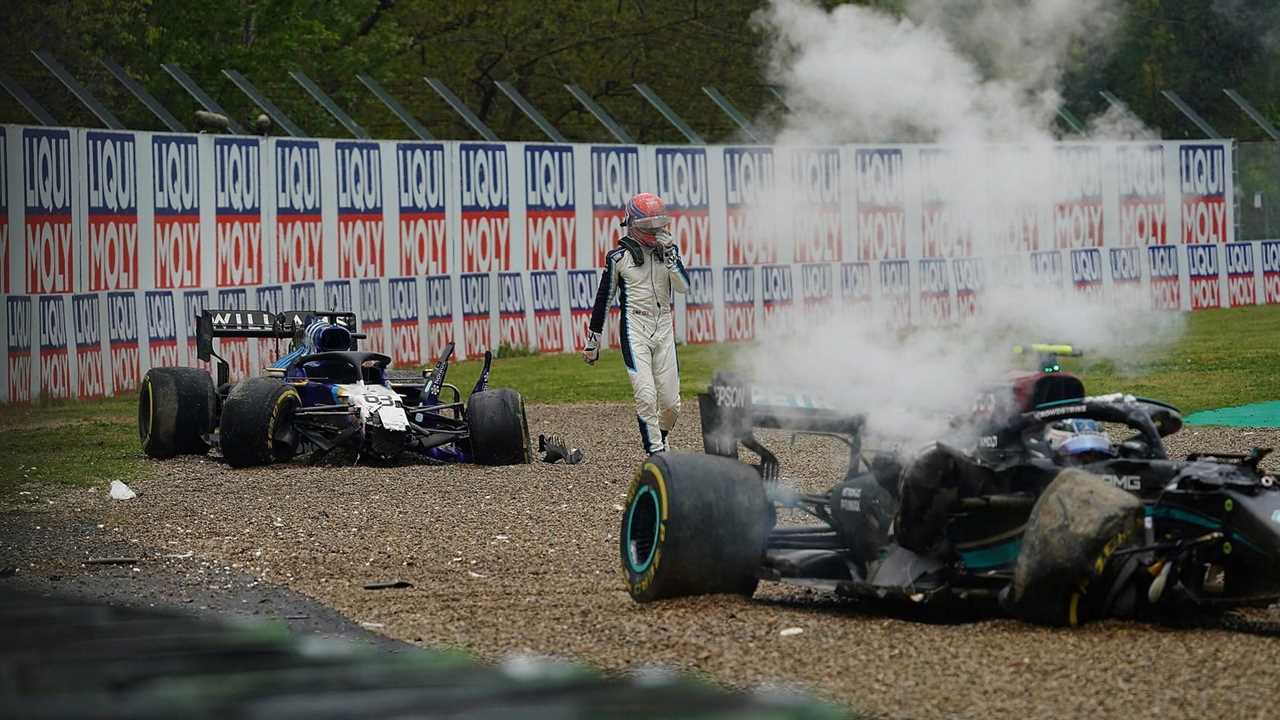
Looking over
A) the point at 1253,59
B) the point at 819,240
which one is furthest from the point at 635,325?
the point at 1253,59

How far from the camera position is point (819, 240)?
28969mm

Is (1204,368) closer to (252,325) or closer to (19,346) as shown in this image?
(252,325)

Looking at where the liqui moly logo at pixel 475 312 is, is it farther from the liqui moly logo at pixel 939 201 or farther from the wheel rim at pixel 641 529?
the wheel rim at pixel 641 529

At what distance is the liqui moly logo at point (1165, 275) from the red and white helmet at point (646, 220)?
2034 cm

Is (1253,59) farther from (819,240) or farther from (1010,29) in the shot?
(1010,29)

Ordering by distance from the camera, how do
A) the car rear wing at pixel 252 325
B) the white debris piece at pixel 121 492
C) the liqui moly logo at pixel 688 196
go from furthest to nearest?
the liqui moly logo at pixel 688 196 → the car rear wing at pixel 252 325 → the white debris piece at pixel 121 492

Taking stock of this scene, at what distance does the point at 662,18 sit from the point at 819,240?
59.4 ft

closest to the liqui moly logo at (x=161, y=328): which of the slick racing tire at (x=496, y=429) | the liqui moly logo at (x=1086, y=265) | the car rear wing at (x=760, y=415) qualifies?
the slick racing tire at (x=496, y=429)

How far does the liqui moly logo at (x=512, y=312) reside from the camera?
26.0 metres

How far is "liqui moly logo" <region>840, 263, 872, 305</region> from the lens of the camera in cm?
2898

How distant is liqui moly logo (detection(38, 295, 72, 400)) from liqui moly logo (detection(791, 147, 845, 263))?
12.6m

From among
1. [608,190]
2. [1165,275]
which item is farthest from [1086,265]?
[608,190]

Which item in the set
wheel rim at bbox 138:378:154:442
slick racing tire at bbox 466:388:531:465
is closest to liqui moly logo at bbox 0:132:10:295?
wheel rim at bbox 138:378:154:442

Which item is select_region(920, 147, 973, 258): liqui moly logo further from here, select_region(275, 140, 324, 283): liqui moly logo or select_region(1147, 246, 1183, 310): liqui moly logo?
select_region(275, 140, 324, 283): liqui moly logo
